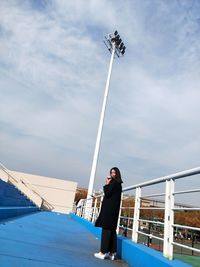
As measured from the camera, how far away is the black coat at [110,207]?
3.85 m

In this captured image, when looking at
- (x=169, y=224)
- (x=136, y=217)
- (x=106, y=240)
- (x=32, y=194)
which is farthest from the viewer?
(x=32, y=194)

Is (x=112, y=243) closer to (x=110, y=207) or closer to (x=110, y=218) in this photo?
(x=110, y=218)

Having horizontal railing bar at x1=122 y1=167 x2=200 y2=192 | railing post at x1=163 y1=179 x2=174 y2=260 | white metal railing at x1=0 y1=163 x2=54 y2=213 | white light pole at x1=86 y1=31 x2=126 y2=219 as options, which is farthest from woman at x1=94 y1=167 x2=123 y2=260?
white metal railing at x1=0 y1=163 x2=54 y2=213

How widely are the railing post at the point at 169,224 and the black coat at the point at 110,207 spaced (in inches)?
44.2

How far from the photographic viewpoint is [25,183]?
903 inches

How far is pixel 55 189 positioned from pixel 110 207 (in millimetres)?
20957

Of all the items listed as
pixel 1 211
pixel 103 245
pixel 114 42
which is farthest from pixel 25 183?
pixel 103 245

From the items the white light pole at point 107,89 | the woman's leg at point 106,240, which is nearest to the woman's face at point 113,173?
the woman's leg at point 106,240

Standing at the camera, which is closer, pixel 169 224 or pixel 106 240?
pixel 169 224

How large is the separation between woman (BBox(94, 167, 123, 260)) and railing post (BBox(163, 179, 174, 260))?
3.70 ft

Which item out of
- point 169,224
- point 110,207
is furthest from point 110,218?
point 169,224

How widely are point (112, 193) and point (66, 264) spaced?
1.11m

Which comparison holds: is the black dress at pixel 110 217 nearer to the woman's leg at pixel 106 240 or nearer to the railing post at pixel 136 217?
the woman's leg at pixel 106 240

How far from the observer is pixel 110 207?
3.91 m
